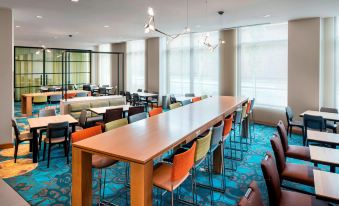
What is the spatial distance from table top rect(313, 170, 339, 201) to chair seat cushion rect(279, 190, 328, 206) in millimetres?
276

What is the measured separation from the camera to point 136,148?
2.30m

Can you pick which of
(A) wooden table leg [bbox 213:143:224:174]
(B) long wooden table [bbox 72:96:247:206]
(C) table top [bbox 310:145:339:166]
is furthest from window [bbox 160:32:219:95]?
(C) table top [bbox 310:145:339:166]

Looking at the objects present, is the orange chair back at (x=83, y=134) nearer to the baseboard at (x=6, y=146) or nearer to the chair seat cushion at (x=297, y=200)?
the chair seat cushion at (x=297, y=200)

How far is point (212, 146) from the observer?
3314 mm

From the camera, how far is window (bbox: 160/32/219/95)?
366 inches

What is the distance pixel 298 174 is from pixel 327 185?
91 cm

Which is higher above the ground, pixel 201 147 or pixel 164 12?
pixel 164 12

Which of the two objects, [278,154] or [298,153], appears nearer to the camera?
[278,154]

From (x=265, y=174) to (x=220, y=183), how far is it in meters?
1.80

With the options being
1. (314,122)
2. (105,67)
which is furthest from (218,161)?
(105,67)

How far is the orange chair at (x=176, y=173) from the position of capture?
7.66 feet

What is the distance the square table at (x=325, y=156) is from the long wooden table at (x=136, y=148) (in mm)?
1285

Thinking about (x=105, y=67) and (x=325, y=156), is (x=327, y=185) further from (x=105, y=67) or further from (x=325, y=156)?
(x=105, y=67)

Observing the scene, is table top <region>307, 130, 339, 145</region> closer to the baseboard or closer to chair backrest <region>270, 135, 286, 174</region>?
chair backrest <region>270, 135, 286, 174</region>
